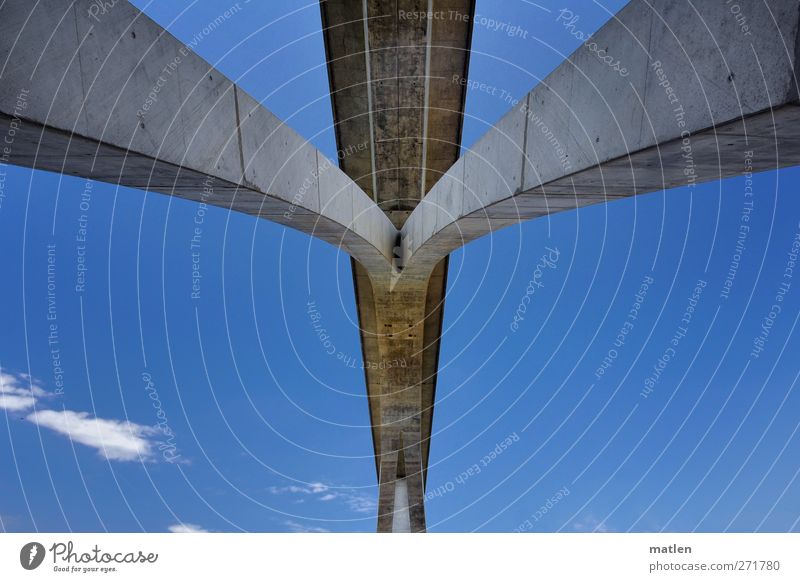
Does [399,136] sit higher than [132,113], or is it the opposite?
[399,136]

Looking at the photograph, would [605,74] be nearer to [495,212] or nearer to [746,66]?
[746,66]

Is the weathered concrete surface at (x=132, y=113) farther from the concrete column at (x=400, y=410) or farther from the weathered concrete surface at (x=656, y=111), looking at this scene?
the concrete column at (x=400, y=410)

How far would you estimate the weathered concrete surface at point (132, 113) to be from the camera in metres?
4.35

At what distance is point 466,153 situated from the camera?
10.4m

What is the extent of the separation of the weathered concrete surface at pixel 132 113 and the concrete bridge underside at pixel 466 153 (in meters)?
0.02

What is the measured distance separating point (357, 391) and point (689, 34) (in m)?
20.9

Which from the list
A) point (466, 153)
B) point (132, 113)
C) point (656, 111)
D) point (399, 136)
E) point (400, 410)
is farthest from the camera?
point (400, 410)

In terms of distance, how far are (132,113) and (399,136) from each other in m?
12.3

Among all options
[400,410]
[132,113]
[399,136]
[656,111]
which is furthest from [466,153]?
[400,410]

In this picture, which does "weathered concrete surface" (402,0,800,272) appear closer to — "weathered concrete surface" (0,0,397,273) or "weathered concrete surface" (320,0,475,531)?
"weathered concrete surface" (0,0,397,273)

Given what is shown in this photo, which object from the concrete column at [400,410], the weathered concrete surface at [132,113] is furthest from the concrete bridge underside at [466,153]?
the concrete column at [400,410]

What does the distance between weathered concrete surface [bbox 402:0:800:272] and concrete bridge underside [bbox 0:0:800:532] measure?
0.02 meters

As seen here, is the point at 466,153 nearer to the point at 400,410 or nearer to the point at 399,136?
the point at 399,136

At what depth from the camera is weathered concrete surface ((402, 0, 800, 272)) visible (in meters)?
3.83
